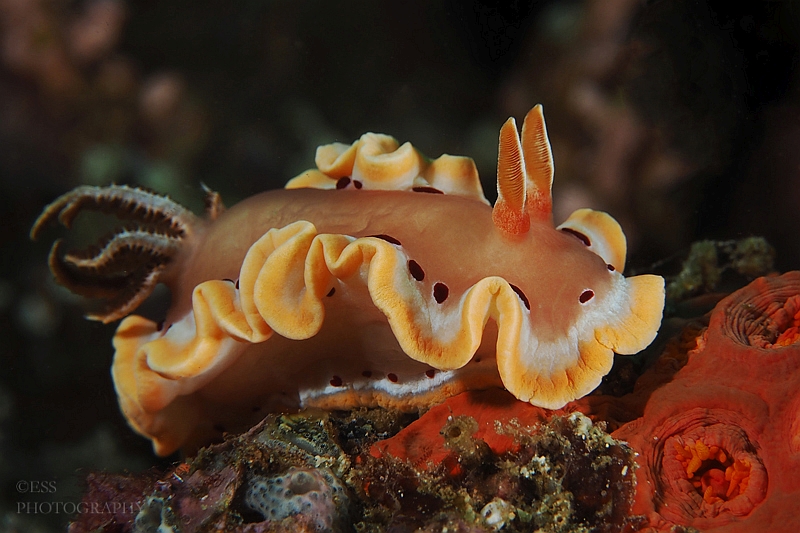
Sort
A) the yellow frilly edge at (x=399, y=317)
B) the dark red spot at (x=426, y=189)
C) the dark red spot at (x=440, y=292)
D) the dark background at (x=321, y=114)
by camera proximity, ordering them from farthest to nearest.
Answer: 1. the dark background at (x=321, y=114)
2. the dark red spot at (x=426, y=189)
3. the dark red spot at (x=440, y=292)
4. the yellow frilly edge at (x=399, y=317)

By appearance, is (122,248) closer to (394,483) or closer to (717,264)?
(394,483)

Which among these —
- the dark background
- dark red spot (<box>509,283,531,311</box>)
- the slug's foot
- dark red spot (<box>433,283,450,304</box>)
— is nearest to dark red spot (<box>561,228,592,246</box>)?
dark red spot (<box>509,283,531,311</box>)

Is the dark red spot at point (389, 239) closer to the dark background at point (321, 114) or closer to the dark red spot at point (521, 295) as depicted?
the dark red spot at point (521, 295)

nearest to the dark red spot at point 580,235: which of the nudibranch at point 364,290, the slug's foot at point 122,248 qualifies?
the nudibranch at point 364,290

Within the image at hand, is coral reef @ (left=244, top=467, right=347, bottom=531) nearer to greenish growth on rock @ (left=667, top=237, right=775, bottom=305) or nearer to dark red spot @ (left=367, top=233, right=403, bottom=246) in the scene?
dark red spot @ (left=367, top=233, right=403, bottom=246)

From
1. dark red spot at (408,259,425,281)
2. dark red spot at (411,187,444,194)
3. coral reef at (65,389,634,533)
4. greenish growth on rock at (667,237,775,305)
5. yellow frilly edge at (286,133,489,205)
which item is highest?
yellow frilly edge at (286,133,489,205)

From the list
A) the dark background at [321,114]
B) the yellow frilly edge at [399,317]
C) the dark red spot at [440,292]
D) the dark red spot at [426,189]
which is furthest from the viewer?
the dark background at [321,114]

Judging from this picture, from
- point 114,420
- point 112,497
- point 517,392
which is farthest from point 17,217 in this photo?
point 517,392

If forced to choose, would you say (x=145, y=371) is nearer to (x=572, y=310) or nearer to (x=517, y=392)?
(x=517, y=392)
